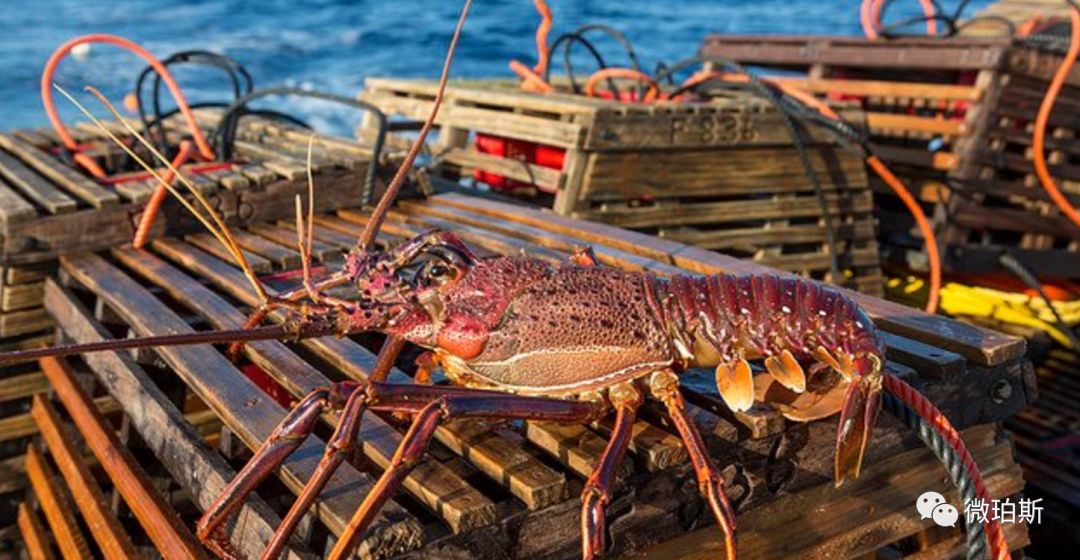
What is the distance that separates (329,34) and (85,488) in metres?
Result: 16.7

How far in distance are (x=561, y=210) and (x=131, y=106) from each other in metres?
2.21

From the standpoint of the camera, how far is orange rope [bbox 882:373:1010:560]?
226cm

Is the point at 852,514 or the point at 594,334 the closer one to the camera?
the point at 594,334

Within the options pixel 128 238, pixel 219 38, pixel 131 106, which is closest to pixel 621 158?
pixel 128 238

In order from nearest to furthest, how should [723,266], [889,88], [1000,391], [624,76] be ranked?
1. [1000,391]
2. [723,266]
3. [624,76]
4. [889,88]

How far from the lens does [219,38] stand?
58.4 feet

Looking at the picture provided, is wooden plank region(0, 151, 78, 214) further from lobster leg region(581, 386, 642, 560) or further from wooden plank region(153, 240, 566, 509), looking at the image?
lobster leg region(581, 386, 642, 560)

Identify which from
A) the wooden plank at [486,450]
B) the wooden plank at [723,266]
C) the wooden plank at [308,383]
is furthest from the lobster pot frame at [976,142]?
the wooden plank at [308,383]

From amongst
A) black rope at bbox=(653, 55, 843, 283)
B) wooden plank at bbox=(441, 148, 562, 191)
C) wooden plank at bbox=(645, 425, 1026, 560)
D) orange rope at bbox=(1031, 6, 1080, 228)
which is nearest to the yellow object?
orange rope at bbox=(1031, 6, 1080, 228)

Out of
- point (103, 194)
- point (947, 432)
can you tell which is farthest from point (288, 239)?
point (947, 432)

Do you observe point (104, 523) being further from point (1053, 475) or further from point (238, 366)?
point (1053, 475)

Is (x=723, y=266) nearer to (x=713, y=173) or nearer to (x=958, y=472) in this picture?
(x=958, y=472)

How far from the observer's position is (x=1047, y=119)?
17.0 feet

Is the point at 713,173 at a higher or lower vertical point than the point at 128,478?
higher
